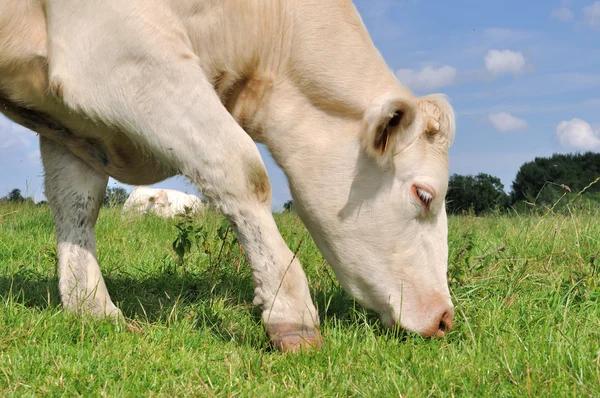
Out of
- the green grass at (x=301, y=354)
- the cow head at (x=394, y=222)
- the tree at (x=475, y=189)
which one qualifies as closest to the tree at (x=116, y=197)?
the green grass at (x=301, y=354)

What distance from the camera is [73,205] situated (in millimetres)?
4531

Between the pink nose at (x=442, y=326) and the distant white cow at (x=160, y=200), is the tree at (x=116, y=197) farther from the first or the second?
the pink nose at (x=442, y=326)

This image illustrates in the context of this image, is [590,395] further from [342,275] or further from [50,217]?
[50,217]

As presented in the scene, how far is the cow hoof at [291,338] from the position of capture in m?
3.49

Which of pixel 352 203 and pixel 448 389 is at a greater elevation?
pixel 352 203

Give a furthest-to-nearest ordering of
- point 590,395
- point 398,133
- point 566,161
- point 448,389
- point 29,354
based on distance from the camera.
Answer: point 566,161, point 398,133, point 29,354, point 448,389, point 590,395

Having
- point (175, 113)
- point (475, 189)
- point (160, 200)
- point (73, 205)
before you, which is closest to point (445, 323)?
point (175, 113)

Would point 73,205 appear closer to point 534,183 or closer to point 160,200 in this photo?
point 160,200

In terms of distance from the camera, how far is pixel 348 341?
3672 millimetres

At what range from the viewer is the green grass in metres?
2.95

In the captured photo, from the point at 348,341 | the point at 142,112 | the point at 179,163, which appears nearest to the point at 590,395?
the point at 348,341

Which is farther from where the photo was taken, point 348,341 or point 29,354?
point 348,341

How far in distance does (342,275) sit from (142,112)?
5.04 feet

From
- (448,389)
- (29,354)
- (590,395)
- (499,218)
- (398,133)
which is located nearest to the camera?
(590,395)
